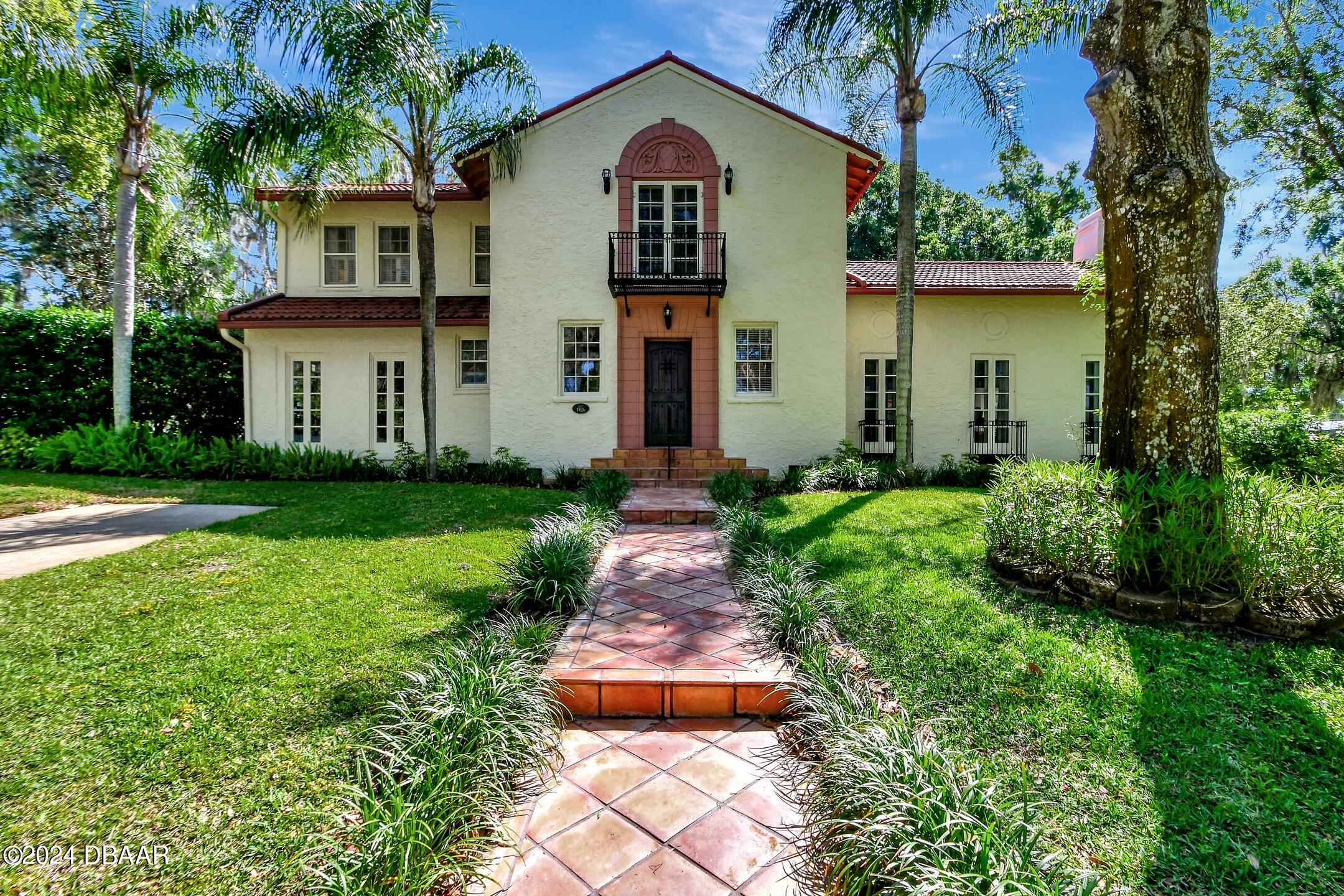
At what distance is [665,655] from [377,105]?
9.93m

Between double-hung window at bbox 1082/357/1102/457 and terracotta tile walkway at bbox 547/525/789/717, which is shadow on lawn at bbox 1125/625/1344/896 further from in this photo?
double-hung window at bbox 1082/357/1102/457

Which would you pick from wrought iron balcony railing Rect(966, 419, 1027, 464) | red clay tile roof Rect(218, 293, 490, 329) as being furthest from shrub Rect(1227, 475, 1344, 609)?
red clay tile roof Rect(218, 293, 490, 329)

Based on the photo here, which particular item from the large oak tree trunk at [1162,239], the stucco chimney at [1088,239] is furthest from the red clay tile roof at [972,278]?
the large oak tree trunk at [1162,239]

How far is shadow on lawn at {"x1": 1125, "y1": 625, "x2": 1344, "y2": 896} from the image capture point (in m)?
2.03

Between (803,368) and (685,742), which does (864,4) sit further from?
(685,742)

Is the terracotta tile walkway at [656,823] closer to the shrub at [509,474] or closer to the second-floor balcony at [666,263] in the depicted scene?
the shrub at [509,474]

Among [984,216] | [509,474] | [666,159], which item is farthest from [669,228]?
[984,216]

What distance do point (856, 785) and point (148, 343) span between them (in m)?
15.9

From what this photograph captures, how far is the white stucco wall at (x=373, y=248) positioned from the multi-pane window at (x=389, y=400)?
1.76 m

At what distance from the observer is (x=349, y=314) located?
11.9 m

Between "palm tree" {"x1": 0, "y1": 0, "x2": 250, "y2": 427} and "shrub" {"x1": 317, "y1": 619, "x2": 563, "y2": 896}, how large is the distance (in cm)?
1116

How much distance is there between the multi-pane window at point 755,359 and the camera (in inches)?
451

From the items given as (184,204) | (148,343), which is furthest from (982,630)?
(184,204)

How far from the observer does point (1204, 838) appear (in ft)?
7.06
